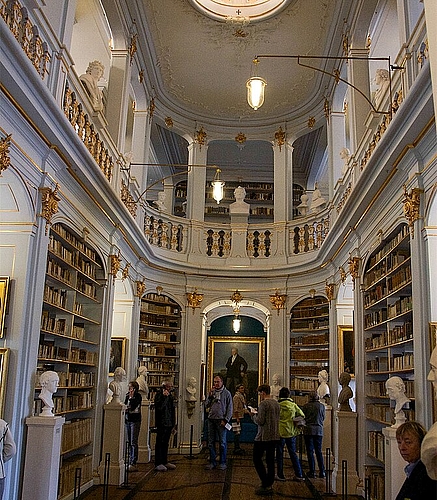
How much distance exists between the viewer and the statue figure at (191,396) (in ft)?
40.2

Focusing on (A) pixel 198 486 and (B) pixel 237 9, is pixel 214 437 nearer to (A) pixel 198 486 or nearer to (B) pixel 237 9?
(A) pixel 198 486

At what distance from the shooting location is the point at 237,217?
43.4 feet

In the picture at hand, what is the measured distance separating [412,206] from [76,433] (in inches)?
209

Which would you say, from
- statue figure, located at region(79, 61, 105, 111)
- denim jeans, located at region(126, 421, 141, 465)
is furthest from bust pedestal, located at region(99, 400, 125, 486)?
statue figure, located at region(79, 61, 105, 111)

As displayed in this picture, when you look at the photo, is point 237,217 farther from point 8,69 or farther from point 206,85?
point 8,69

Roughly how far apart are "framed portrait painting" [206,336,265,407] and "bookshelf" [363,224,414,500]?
7.70 metres

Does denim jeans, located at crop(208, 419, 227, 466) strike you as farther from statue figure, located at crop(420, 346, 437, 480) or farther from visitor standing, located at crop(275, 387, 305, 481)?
statue figure, located at crop(420, 346, 437, 480)

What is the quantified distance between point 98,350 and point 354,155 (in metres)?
4.91

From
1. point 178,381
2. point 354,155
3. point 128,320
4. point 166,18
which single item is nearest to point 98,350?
point 128,320

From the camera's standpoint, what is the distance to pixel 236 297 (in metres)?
13.0

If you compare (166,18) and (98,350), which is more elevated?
(166,18)

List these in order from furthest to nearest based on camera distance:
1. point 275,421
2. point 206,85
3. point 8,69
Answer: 1. point 206,85
2. point 275,421
3. point 8,69

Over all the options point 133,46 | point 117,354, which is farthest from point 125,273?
point 133,46

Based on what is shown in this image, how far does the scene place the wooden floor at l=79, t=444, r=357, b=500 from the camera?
792cm
